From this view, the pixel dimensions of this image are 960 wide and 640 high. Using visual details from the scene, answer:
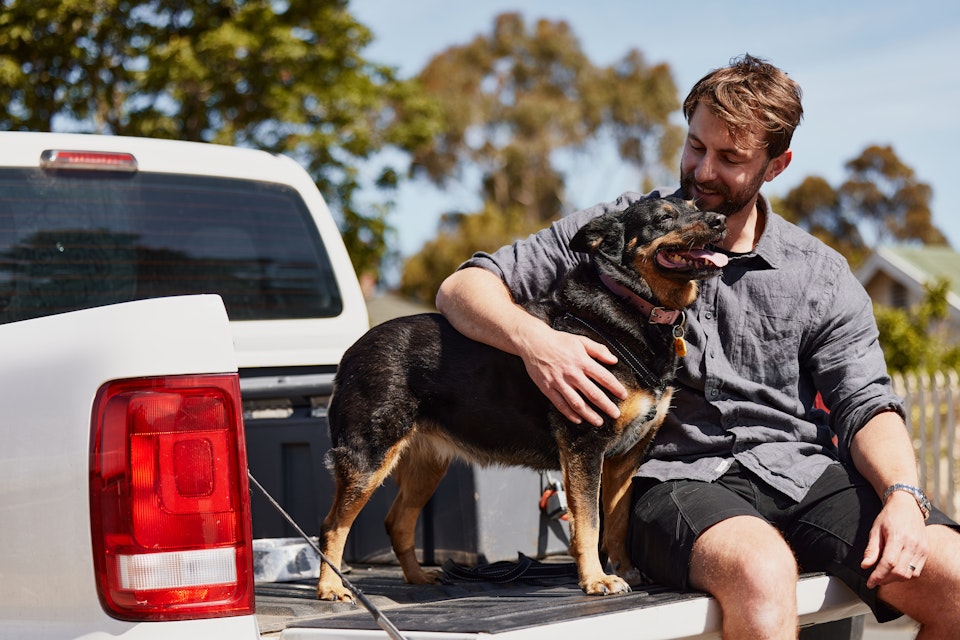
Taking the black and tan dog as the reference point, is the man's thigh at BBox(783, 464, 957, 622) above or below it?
below

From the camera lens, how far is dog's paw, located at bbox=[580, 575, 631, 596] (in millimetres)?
3023

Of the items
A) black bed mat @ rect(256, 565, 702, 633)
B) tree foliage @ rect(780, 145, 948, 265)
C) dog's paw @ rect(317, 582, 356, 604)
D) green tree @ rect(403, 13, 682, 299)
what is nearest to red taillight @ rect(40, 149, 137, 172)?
black bed mat @ rect(256, 565, 702, 633)

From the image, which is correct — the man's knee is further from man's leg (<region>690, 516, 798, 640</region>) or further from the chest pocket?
the chest pocket

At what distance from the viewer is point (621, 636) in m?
2.38

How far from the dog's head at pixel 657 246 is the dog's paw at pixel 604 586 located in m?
0.94

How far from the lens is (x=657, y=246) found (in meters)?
3.43

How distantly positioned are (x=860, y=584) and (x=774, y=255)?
116 centimetres

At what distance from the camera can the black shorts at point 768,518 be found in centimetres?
301

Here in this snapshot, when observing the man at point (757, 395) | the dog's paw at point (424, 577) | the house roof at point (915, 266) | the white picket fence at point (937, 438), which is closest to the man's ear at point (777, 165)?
the man at point (757, 395)

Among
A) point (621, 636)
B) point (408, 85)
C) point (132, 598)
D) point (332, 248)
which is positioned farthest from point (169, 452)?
point (408, 85)

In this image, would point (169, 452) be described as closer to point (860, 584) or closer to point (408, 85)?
point (860, 584)

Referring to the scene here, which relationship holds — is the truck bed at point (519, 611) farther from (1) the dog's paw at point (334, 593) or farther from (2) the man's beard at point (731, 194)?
(2) the man's beard at point (731, 194)

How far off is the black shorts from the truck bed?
0.24 ft

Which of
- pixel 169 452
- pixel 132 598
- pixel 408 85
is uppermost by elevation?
pixel 408 85
